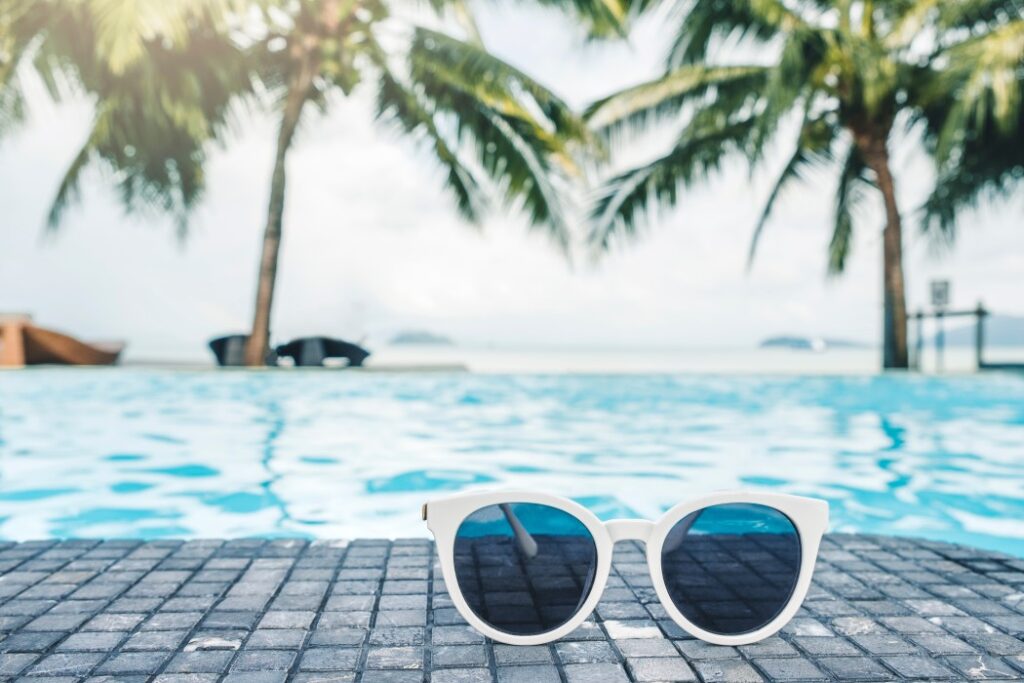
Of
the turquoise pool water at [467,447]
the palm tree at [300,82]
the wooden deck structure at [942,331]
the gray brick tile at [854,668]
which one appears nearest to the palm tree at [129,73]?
the palm tree at [300,82]

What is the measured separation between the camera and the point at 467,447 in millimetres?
6289

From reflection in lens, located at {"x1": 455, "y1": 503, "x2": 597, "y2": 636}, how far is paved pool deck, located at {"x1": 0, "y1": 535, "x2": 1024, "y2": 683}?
116mm

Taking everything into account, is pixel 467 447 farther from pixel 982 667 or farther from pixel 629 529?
pixel 982 667

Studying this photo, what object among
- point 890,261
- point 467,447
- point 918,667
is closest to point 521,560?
point 918,667

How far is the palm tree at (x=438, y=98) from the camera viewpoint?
9.63m

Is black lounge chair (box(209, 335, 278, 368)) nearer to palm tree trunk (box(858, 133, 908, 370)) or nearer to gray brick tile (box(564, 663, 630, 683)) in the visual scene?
palm tree trunk (box(858, 133, 908, 370))

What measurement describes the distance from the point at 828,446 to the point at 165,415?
6.04 m

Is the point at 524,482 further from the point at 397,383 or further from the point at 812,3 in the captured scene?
the point at 812,3

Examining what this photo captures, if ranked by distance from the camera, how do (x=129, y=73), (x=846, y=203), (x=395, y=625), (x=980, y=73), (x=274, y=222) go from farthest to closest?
1. (x=846, y=203)
2. (x=274, y=222)
3. (x=129, y=73)
4. (x=980, y=73)
5. (x=395, y=625)

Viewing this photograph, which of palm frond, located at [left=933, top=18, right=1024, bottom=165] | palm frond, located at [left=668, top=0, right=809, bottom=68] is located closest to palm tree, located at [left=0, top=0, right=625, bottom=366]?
palm frond, located at [left=668, top=0, right=809, bottom=68]

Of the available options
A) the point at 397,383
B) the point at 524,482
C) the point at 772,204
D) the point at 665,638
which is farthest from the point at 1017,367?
the point at 665,638

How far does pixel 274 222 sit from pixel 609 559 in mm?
10378

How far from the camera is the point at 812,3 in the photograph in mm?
11797

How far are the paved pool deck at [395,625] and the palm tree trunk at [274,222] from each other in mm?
9106
